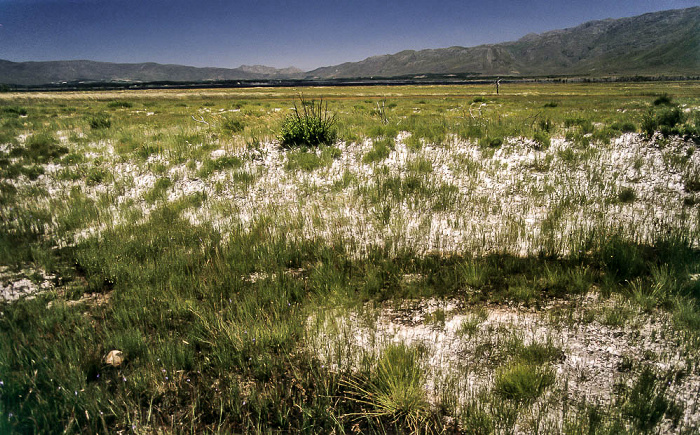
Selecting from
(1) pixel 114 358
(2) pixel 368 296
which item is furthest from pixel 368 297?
(1) pixel 114 358

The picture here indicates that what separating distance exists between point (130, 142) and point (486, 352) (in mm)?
15309

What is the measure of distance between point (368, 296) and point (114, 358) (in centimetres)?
299

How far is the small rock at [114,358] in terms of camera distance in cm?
337

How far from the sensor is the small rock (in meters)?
3.37

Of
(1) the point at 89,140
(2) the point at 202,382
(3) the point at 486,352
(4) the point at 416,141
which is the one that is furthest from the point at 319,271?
(1) the point at 89,140

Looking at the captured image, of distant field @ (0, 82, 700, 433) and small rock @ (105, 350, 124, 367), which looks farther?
small rock @ (105, 350, 124, 367)

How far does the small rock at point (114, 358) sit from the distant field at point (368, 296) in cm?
2

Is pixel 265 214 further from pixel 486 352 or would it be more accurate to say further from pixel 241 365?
pixel 486 352

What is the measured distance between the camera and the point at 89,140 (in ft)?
47.6

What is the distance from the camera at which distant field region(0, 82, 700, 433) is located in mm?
2861

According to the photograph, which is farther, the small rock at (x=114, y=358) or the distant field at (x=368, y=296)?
the small rock at (x=114, y=358)

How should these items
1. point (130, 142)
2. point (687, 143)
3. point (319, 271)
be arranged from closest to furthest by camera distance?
point (319, 271)
point (687, 143)
point (130, 142)

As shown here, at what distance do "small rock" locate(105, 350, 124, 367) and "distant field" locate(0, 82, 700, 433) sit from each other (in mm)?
22

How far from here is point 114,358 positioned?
11.2 ft
